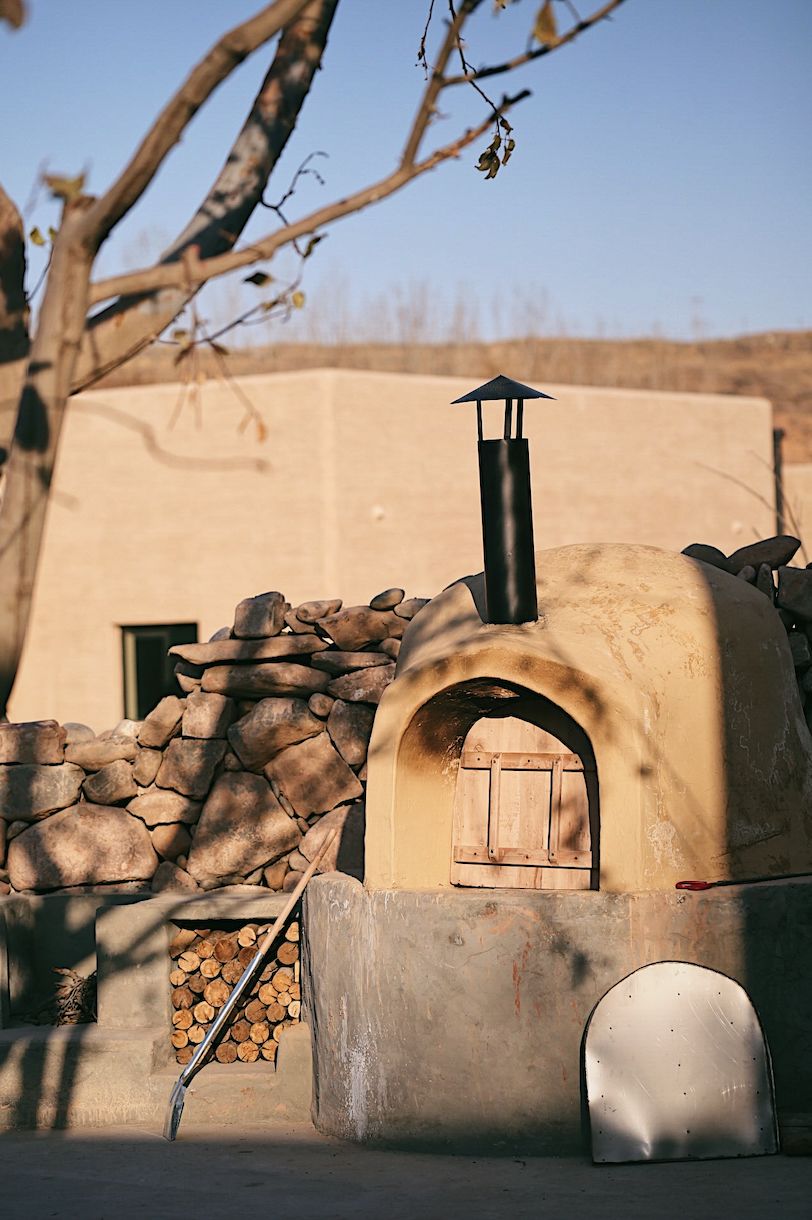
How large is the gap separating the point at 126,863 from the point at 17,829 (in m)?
0.74

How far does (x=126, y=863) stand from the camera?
897 centimetres

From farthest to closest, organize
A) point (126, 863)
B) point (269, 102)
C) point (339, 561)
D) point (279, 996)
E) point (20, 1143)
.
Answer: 1. point (339, 561)
2. point (126, 863)
3. point (279, 996)
4. point (20, 1143)
5. point (269, 102)

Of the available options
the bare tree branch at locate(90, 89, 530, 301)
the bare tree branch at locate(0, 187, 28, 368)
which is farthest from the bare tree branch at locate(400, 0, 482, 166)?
the bare tree branch at locate(0, 187, 28, 368)

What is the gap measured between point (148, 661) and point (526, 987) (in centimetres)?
980

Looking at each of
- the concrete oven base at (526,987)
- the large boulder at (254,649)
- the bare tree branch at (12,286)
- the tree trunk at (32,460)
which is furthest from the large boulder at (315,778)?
the tree trunk at (32,460)

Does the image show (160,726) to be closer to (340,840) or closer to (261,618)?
(261,618)

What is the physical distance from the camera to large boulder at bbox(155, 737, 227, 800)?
8.98 m

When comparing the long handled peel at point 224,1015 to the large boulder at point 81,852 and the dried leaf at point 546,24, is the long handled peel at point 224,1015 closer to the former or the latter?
the large boulder at point 81,852

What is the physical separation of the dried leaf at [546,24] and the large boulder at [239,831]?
21.3 feet

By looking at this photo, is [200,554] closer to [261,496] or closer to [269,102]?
[261,496]

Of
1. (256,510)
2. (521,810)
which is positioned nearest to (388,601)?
(521,810)

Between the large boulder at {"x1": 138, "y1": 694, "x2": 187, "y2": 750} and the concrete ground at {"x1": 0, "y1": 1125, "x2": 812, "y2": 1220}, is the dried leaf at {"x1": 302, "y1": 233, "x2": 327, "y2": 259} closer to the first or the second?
the concrete ground at {"x1": 0, "y1": 1125, "x2": 812, "y2": 1220}

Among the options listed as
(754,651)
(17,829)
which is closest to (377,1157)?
(754,651)

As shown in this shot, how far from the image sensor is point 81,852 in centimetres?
897
